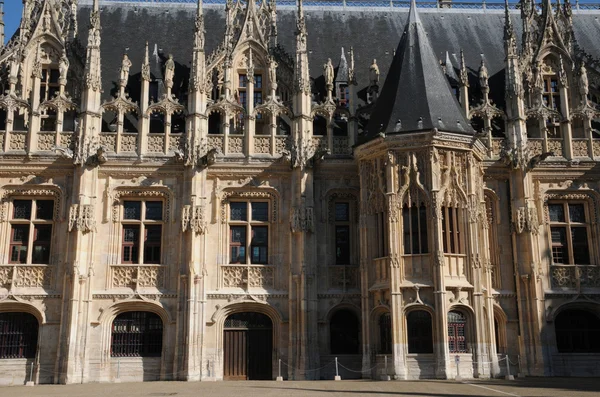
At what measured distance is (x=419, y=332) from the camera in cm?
2353

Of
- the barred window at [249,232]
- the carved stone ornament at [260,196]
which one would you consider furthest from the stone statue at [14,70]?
the barred window at [249,232]

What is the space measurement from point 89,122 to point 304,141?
8.36m

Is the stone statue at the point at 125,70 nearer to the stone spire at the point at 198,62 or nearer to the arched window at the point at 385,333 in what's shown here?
the stone spire at the point at 198,62

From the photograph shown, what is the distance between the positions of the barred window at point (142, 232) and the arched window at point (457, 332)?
11015mm

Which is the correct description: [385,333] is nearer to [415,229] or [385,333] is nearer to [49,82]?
[415,229]

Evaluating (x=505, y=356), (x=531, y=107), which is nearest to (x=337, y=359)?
(x=505, y=356)

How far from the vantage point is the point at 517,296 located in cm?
2577

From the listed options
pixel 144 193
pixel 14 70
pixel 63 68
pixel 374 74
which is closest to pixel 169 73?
pixel 63 68

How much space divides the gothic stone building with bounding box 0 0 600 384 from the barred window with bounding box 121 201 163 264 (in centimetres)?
8

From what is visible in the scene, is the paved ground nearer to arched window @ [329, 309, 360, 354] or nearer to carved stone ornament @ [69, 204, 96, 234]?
arched window @ [329, 309, 360, 354]

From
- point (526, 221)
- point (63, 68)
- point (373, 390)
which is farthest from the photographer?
point (63, 68)

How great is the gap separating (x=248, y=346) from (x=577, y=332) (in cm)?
1257

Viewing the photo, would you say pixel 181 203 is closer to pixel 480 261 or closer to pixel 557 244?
pixel 480 261

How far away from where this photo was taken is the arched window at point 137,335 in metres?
24.9
